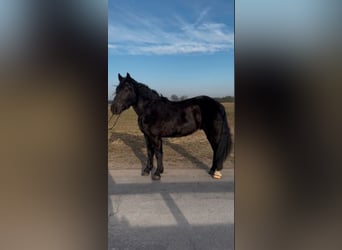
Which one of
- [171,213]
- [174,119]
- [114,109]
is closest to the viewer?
[171,213]

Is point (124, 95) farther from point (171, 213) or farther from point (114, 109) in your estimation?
A: point (171, 213)

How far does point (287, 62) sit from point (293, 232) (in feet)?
2.21

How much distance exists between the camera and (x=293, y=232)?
1171mm

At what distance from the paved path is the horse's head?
3.36 feet

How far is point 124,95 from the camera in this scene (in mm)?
4160

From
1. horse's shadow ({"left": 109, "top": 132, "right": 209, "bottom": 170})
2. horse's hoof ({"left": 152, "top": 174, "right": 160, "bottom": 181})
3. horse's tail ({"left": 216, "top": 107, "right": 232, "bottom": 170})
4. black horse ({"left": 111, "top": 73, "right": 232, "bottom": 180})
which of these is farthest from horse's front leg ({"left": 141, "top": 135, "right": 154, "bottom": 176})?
horse's tail ({"left": 216, "top": 107, "right": 232, "bottom": 170})

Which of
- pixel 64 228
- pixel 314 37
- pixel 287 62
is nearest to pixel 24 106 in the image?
pixel 64 228

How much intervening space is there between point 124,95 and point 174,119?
32.6 inches

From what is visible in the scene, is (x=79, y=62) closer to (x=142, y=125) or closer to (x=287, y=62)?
(x=287, y=62)

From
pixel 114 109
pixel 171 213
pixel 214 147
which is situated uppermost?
pixel 114 109

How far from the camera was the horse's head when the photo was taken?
4.06 metres

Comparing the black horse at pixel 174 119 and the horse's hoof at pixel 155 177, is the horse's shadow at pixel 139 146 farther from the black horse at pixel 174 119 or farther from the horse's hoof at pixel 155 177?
the horse's hoof at pixel 155 177

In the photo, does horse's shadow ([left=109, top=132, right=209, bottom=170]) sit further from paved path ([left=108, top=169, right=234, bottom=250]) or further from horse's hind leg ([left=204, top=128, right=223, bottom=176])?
paved path ([left=108, top=169, right=234, bottom=250])

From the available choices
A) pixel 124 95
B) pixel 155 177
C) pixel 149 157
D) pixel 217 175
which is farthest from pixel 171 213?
pixel 124 95
